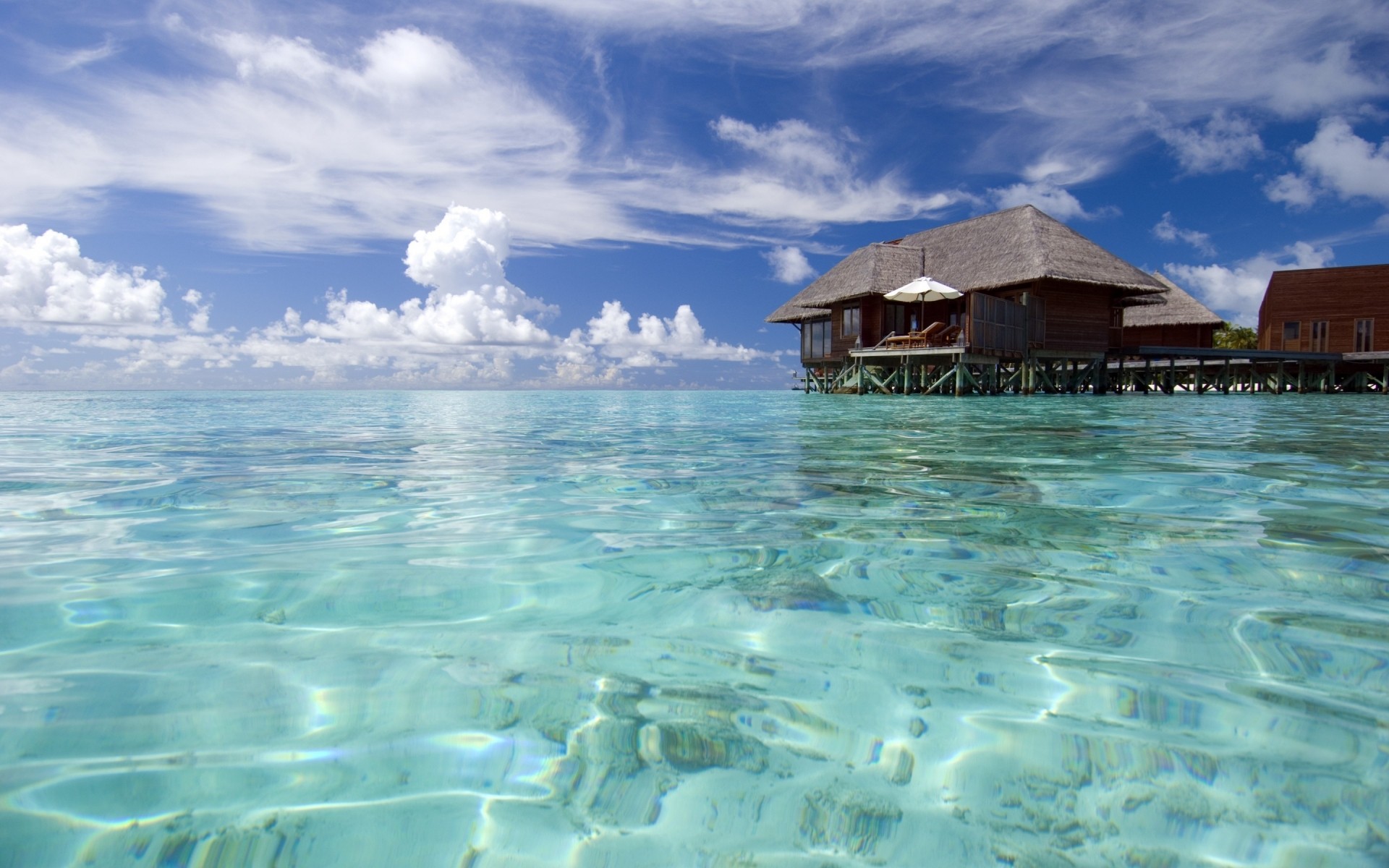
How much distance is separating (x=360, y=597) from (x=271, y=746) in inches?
36.6

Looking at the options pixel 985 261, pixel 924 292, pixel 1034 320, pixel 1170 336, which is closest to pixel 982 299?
pixel 924 292

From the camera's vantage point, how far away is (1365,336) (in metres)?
27.5

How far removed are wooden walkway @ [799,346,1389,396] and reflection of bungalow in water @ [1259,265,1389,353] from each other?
2.97 ft

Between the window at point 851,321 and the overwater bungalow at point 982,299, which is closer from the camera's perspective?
the overwater bungalow at point 982,299

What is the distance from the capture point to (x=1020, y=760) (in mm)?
1400

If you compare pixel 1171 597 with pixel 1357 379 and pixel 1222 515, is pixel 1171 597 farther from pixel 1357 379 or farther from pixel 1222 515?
pixel 1357 379

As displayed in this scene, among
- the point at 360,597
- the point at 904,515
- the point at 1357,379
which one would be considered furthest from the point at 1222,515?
the point at 1357,379

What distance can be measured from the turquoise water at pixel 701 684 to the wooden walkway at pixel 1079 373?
54.3 feet

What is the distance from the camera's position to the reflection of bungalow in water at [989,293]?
19.4 m

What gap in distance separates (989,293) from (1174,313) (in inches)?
475

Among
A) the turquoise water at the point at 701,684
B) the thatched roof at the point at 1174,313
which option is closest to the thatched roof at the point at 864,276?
the thatched roof at the point at 1174,313

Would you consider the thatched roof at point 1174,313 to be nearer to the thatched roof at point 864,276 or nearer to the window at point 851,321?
the thatched roof at point 864,276

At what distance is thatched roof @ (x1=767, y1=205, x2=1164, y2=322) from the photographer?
20016 mm

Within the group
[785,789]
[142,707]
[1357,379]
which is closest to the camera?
[785,789]
